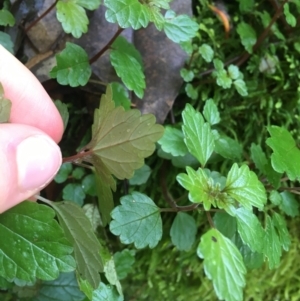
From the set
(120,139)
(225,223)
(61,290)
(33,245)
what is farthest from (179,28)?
(61,290)

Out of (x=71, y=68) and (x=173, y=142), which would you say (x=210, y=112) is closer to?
(x=173, y=142)

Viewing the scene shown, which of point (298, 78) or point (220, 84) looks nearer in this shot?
point (220, 84)

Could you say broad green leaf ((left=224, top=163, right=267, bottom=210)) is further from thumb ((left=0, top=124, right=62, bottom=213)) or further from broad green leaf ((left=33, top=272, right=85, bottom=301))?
broad green leaf ((left=33, top=272, right=85, bottom=301))

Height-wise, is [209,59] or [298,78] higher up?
[209,59]

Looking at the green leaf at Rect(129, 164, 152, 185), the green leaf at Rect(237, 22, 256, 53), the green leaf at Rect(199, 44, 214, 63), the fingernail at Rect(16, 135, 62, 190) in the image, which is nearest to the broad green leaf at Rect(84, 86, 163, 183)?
the fingernail at Rect(16, 135, 62, 190)

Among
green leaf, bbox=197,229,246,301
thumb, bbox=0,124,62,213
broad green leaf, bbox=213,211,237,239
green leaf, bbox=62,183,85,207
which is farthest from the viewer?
green leaf, bbox=62,183,85,207

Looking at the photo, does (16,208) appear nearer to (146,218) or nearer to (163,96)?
(146,218)

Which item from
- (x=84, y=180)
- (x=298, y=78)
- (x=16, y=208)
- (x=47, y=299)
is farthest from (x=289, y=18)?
(x=47, y=299)
